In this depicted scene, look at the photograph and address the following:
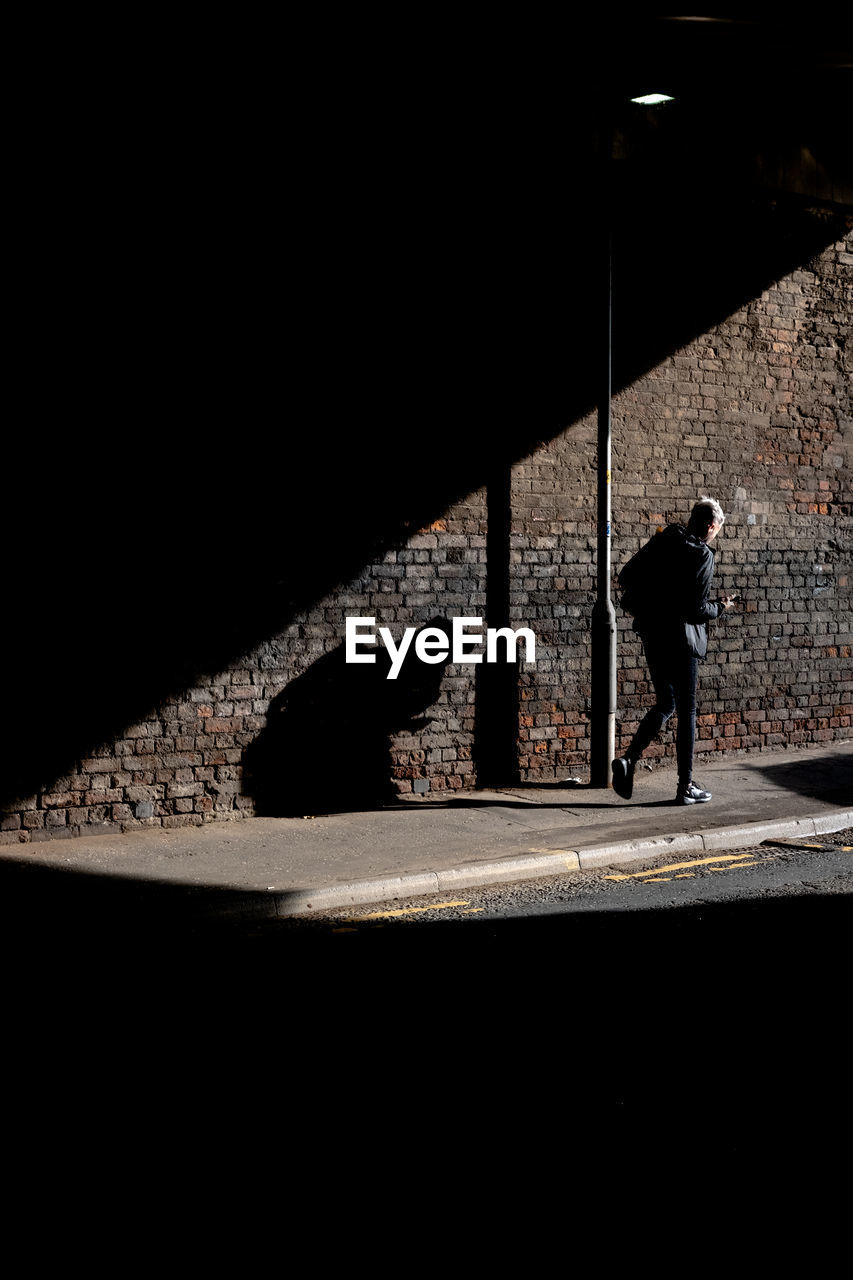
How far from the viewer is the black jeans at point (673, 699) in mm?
9094

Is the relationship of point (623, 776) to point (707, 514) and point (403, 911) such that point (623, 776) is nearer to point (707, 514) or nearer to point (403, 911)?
point (707, 514)

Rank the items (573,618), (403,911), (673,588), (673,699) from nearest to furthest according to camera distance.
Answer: (403,911) → (673,588) → (673,699) → (573,618)

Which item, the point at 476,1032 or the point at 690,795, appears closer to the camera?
the point at 476,1032

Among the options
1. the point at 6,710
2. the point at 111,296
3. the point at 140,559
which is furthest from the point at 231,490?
the point at 6,710

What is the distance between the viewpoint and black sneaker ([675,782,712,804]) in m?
9.09

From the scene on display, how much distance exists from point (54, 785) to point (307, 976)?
3.02m

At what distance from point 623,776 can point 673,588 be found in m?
1.41

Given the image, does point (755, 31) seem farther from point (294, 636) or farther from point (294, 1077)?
point (294, 1077)

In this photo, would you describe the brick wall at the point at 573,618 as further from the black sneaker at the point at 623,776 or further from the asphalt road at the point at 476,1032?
the asphalt road at the point at 476,1032

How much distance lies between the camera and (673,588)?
9070 millimetres

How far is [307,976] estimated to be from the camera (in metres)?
5.43

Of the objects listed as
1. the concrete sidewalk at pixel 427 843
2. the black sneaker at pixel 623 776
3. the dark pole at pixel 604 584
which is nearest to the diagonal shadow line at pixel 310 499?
the dark pole at pixel 604 584

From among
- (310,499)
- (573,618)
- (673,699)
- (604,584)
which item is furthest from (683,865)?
(310,499)

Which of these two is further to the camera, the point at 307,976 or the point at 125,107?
the point at 125,107
